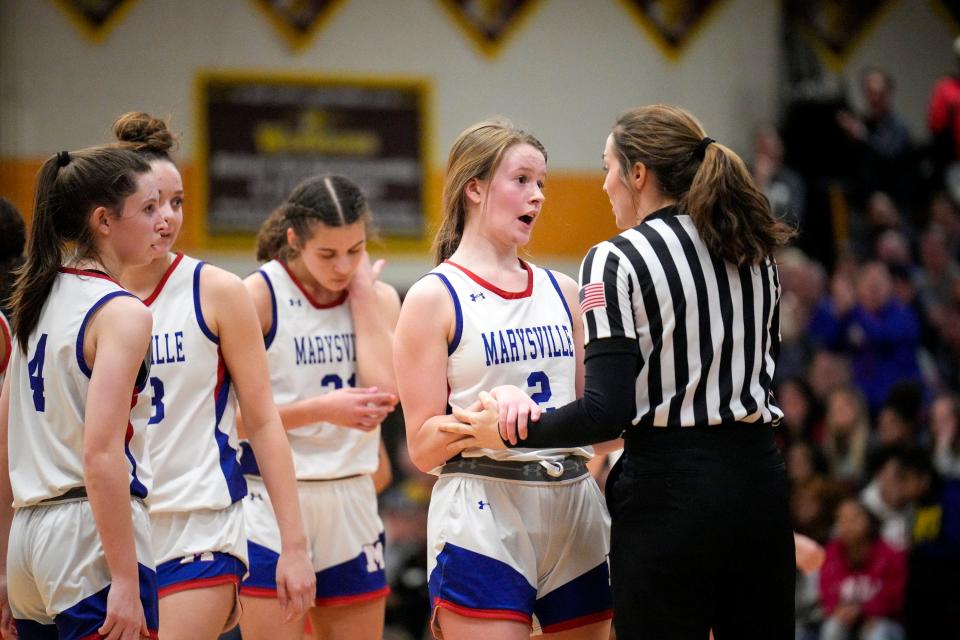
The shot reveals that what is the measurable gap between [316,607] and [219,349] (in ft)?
4.13

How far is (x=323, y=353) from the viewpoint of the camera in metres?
4.64

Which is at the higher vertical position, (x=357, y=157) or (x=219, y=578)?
(x=357, y=157)

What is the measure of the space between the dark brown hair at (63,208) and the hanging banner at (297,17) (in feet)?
28.8

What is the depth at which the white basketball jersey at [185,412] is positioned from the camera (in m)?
3.78

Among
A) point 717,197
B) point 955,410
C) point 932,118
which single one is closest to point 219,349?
point 717,197

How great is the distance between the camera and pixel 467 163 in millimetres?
3729

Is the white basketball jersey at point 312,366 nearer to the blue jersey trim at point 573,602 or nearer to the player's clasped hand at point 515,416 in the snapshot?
the blue jersey trim at point 573,602

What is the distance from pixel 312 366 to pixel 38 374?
1.65m

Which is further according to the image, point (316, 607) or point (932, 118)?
point (932, 118)

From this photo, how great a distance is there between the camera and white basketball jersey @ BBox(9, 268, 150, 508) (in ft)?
9.82

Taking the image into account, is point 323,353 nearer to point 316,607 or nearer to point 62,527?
point 316,607

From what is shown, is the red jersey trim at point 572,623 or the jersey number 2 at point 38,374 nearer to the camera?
the jersey number 2 at point 38,374

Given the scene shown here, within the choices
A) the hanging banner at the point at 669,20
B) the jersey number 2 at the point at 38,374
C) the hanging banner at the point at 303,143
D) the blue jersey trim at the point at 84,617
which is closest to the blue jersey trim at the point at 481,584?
the blue jersey trim at the point at 84,617

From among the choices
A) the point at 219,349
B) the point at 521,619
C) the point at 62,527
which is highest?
the point at 219,349
